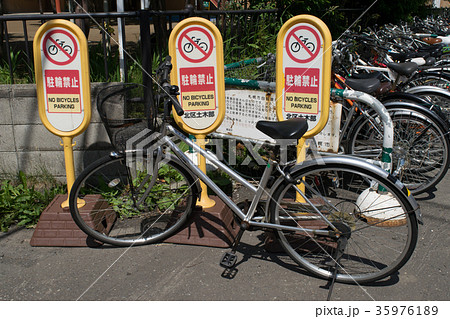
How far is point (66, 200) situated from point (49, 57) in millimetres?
1260

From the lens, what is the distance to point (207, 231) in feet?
12.7

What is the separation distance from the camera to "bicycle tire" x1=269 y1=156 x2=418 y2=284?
10.1 feet

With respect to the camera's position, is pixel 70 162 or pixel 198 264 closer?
pixel 198 264

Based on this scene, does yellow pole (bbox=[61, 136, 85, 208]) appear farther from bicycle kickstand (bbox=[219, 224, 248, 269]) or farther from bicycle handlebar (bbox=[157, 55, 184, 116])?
bicycle kickstand (bbox=[219, 224, 248, 269])

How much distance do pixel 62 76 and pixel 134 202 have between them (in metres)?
1.23

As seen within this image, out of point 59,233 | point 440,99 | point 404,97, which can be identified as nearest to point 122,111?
point 59,233

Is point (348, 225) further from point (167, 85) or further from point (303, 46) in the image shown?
point (167, 85)

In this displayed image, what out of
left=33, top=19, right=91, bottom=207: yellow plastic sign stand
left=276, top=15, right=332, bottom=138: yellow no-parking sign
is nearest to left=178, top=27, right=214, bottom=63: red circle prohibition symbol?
left=276, top=15, right=332, bottom=138: yellow no-parking sign

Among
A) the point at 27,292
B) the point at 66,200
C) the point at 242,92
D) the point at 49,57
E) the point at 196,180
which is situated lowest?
the point at 27,292

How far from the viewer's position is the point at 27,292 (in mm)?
3287

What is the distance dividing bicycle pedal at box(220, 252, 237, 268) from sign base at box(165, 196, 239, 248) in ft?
1.07

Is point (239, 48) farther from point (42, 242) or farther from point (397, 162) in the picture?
point (42, 242)

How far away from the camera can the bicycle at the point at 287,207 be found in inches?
124

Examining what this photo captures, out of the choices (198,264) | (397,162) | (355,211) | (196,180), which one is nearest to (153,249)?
(198,264)
